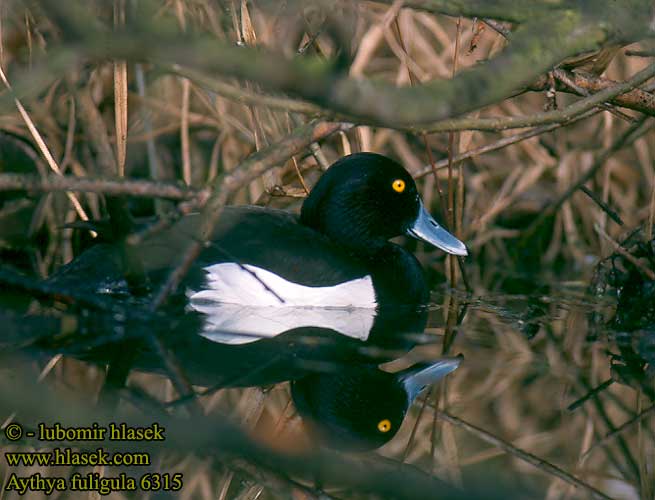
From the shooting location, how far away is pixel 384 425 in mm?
3715

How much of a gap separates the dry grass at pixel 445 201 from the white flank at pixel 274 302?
449mm

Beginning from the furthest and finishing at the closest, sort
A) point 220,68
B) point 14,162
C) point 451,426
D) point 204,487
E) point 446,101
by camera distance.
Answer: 1. point 14,162
2. point 451,426
3. point 204,487
4. point 446,101
5. point 220,68

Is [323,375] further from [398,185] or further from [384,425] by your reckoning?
[398,185]

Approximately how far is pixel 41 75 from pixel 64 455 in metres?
1.12

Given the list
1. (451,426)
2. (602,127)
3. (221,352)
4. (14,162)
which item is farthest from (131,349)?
(602,127)

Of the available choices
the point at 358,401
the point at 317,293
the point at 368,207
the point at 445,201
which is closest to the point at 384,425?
the point at 358,401

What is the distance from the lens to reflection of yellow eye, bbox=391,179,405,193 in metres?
5.44

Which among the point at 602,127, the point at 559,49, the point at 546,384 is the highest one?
the point at 559,49

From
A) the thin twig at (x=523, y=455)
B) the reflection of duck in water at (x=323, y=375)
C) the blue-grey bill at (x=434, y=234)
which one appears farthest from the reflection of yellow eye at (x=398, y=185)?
the thin twig at (x=523, y=455)

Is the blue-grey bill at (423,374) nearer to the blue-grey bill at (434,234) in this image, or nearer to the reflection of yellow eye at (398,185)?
the blue-grey bill at (434,234)

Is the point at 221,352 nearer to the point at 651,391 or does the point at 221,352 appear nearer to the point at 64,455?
the point at 64,455

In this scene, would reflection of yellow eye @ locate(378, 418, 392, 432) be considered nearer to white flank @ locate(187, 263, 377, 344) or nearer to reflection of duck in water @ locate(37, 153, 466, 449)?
reflection of duck in water @ locate(37, 153, 466, 449)

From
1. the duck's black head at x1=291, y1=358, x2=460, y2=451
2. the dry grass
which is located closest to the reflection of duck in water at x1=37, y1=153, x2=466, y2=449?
the duck's black head at x1=291, y1=358, x2=460, y2=451

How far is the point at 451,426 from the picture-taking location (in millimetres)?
3699
